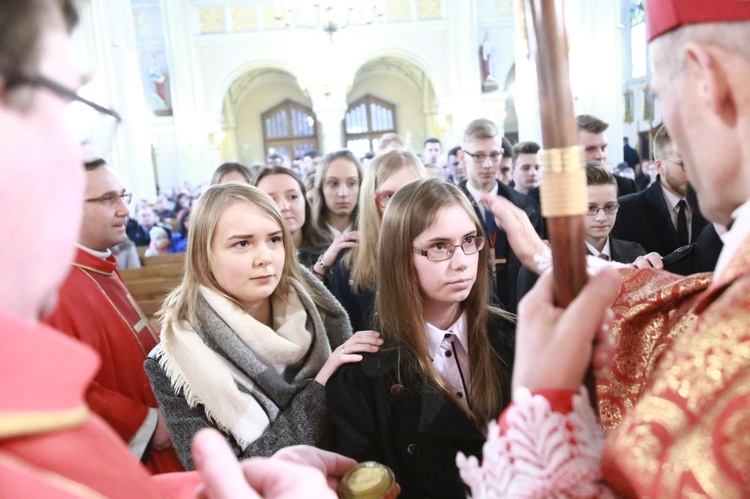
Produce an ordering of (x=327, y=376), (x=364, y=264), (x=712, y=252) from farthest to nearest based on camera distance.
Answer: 1. (x=364, y=264)
2. (x=712, y=252)
3. (x=327, y=376)

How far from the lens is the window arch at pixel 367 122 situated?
24484 mm

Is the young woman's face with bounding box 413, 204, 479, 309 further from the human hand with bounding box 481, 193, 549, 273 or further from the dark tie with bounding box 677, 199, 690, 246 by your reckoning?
the dark tie with bounding box 677, 199, 690, 246

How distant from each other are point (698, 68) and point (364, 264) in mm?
2016

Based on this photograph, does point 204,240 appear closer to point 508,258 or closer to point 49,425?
point 49,425

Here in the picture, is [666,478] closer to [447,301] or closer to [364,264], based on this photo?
[447,301]

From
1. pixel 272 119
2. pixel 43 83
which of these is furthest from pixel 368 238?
pixel 272 119

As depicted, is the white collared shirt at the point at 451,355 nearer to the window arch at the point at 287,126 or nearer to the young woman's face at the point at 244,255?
the young woman's face at the point at 244,255

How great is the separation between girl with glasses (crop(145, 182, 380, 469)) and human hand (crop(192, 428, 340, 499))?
960 mm

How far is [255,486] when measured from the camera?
2.47 feet

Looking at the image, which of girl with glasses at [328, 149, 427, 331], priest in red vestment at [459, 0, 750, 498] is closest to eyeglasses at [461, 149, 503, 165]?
girl with glasses at [328, 149, 427, 331]

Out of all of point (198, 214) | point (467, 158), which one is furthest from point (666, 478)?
point (467, 158)

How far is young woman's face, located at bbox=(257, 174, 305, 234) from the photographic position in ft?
11.2

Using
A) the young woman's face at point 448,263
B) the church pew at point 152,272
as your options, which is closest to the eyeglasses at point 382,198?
the young woman's face at point 448,263

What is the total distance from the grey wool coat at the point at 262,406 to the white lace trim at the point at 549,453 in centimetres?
99
